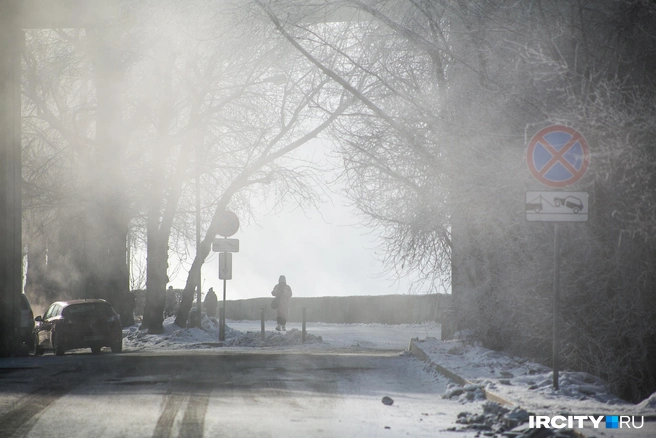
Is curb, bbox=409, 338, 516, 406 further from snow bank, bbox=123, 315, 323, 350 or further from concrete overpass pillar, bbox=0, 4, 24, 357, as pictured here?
concrete overpass pillar, bbox=0, 4, 24, 357

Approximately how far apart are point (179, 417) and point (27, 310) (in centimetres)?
1500

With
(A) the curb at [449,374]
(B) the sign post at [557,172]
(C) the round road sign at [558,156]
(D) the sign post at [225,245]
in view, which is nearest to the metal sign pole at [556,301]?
(B) the sign post at [557,172]

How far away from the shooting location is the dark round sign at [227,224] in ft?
80.6

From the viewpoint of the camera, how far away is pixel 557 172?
399 inches

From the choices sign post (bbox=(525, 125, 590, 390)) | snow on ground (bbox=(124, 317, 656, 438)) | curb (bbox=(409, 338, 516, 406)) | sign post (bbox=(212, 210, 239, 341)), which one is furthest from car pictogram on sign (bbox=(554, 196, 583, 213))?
sign post (bbox=(212, 210, 239, 341))

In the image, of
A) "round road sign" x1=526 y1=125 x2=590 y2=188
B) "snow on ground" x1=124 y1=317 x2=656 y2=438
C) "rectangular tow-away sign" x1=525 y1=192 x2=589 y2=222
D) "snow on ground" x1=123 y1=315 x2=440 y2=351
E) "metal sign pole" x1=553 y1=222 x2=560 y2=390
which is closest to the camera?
A: "snow on ground" x1=124 y1=317 x2=656 y2=438

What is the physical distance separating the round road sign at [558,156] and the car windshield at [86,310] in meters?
13.8

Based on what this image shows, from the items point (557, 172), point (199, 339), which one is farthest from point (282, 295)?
point (557, 172)

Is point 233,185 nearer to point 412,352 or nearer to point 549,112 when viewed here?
point 412,352

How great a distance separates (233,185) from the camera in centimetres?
2694

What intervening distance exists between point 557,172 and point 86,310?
1403 cm

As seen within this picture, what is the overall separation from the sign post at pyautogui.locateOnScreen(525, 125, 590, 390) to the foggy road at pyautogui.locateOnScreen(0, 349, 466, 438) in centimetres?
226

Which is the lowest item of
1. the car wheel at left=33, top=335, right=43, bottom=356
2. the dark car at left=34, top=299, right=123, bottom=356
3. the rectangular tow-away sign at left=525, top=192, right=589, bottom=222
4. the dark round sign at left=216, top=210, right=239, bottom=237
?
the car wheel at left=33, top=335, right=43, bottom=356

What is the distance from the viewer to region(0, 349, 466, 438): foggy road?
8.17 metres
